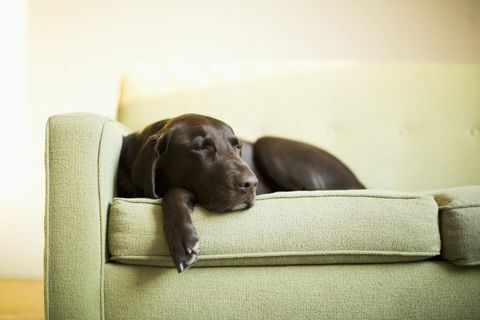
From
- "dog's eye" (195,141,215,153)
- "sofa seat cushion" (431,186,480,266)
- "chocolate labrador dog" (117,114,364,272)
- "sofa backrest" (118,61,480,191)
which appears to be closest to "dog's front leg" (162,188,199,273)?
"chocolate labrador dog" (117,114,364,272)

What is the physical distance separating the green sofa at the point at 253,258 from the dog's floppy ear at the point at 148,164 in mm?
124

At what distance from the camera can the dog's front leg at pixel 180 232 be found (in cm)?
108

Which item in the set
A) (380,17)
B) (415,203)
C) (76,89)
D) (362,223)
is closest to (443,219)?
(415,203)

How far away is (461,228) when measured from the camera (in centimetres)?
117

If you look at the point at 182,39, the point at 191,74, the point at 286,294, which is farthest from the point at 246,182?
the point at 182,39

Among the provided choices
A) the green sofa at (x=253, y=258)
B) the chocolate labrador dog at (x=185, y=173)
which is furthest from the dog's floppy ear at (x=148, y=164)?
the green sofa at (x=253, y=258)

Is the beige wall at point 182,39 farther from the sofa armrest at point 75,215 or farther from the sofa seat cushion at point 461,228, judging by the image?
the sofa seat cushion at point 461,228

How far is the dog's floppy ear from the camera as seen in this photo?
133cm

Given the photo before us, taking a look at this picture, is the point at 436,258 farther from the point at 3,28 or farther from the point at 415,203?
the point at 3,28

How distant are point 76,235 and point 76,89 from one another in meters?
1.87

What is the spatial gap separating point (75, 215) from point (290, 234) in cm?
64

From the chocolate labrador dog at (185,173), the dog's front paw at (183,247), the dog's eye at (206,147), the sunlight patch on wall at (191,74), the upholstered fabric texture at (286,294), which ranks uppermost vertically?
the sunlight patch on wall at (191,74)

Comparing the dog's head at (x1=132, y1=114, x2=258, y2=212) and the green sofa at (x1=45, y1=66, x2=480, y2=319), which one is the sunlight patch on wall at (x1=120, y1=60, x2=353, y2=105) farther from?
the green sofa at (x1=45, y1=66, x2=480, y2=319)

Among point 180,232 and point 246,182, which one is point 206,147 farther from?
point 180,232
